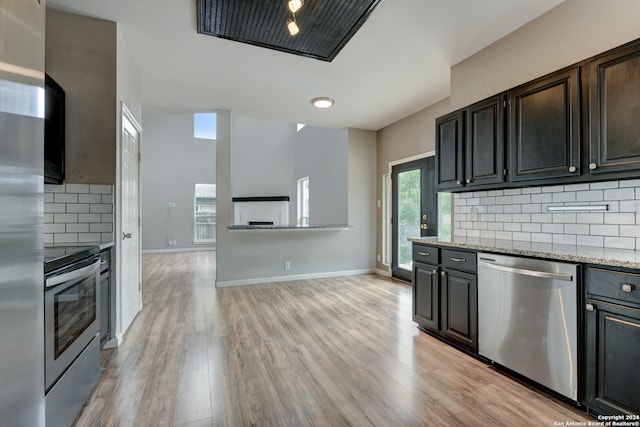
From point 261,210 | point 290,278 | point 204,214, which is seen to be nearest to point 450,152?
point 290,278

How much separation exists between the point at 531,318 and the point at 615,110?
4.46 feet

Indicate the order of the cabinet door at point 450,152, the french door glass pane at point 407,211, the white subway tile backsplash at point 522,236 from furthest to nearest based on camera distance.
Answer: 1. the french door glass pane at point 407,211
2. the cabinet door at point 450,152
3. the white subway tile backsplash at point 522,236

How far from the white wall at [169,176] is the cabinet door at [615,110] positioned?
937 centimetres

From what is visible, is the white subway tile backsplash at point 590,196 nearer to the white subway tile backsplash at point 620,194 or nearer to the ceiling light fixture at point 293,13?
the white subway tile backsplash at point 620,194

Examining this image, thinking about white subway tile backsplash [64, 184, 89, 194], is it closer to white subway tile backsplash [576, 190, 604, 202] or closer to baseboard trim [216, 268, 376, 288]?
baseboard trim [216, 268, 376, 288]

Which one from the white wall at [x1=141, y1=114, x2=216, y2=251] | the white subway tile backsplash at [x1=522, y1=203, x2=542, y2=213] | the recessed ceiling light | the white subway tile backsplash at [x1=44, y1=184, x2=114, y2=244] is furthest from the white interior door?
the white wall at [x1=141, y1=114, x2=216, y2=251]

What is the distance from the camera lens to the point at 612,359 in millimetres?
1553

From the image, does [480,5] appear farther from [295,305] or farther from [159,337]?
[159,337]

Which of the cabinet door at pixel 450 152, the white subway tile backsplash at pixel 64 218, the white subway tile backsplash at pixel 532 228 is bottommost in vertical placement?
the white subway tile backsplash at pixel 532 228

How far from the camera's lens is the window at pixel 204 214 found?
370 inches

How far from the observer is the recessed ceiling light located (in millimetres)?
4029

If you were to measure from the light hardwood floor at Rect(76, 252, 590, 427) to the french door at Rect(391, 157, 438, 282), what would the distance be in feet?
4.52

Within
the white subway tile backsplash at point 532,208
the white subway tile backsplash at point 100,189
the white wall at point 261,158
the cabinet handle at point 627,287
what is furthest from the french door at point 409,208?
the white wall at point 261,158

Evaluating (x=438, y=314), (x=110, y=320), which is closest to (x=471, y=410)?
(x=438, y=314)
